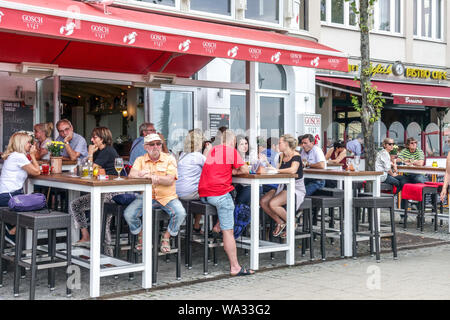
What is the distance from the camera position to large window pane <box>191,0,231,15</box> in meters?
10.7

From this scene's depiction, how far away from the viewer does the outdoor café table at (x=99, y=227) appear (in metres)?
5.03

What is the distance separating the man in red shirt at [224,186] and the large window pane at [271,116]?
7.88 metres

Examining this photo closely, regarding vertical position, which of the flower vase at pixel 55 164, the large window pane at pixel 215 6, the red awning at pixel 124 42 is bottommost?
the flower vase at pixel 55 164

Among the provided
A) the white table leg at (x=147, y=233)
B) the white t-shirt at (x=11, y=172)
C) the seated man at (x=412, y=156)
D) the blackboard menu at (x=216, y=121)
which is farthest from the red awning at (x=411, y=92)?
the white t-shirt at (x=11, y=172)

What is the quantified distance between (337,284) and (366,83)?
3679 mm

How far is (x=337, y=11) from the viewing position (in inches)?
667

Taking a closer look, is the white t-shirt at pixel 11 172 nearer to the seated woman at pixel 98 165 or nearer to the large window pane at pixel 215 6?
the seated woman at pixel 98 165

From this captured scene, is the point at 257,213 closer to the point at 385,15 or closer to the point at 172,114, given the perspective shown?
the point at 172,114

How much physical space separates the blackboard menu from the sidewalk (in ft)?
18.9

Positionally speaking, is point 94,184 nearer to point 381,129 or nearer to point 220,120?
point 220,120

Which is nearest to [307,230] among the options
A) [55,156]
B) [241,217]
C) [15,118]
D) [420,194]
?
[241,217]

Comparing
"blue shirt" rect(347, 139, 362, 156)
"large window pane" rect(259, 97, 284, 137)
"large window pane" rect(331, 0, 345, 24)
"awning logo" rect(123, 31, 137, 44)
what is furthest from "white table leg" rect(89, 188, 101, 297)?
"large window pane" rect(331, 0, 345, 24)

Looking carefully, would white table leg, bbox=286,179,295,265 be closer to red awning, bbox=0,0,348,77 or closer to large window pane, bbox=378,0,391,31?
red awning, bbox=0,0,348,77

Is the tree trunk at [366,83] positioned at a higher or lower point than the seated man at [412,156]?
higher
